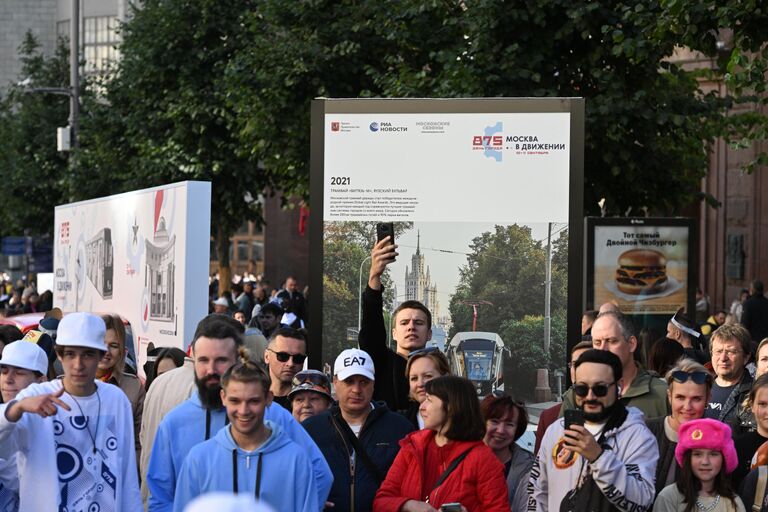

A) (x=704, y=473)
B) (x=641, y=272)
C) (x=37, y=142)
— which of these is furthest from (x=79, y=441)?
(x=37, y=142)

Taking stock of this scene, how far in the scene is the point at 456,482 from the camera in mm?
6551

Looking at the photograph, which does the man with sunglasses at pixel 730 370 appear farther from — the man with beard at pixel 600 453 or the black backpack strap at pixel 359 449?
the black backpack strap at pixel 359 449

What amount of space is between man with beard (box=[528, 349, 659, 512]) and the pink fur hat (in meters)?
0.20

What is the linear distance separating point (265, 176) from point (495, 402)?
25.4 metres

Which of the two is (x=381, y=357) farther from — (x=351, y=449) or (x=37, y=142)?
(x=37, y=142)

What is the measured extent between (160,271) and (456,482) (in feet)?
21.1

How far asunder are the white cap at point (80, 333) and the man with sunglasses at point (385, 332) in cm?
243

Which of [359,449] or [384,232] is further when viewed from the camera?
[384,232]

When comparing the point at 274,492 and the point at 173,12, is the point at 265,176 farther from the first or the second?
the point at 274,492

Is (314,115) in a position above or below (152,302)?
above

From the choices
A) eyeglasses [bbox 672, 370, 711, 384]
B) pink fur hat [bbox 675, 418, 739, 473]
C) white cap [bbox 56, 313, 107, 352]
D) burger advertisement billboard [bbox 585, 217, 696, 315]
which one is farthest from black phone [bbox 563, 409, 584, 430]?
burger advertisement billboard [bbox 585, 217, 696, 315]

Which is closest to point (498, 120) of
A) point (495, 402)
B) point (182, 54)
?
point (495, 402)

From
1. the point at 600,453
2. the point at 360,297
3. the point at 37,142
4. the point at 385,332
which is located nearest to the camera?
the point at 600,453

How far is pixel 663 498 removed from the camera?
6668mm
